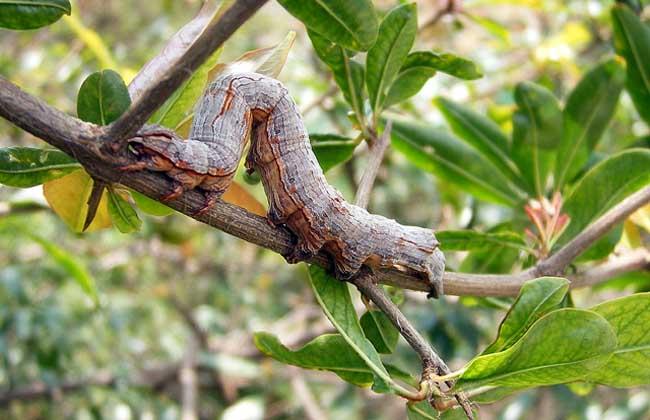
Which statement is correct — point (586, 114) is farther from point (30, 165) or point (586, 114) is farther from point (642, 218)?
point (30, 165)

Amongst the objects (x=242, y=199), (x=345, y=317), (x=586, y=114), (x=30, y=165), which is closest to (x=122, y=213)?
(x=30, y=165)

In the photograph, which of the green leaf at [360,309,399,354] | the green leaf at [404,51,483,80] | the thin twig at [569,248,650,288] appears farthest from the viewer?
the thin twig at [569,248,650,288]

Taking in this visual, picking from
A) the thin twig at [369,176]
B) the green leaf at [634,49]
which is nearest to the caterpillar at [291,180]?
the thin twig at [369,176]

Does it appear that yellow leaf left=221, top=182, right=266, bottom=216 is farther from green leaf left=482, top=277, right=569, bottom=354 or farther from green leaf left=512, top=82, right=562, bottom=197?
green leaf left=512, top=82, right=562, bottom=197

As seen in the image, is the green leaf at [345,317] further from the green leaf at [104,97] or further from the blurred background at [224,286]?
the blurred background at [224,286]

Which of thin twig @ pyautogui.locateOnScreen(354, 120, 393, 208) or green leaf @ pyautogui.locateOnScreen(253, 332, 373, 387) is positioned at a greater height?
thin twig @ pyautogui.locateOnScreen(354, 120, 393, 208)

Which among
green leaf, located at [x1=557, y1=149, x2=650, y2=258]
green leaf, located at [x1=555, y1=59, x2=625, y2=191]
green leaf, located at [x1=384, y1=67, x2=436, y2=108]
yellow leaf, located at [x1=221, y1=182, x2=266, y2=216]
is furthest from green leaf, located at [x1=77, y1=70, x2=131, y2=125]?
green leaf, located at [x1=555, y1=59, x2=625, y2=191]

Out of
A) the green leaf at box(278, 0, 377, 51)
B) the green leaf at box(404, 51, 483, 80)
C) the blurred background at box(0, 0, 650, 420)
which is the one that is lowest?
the blurred background at box(0, 0, 650, 420)
